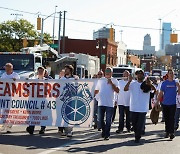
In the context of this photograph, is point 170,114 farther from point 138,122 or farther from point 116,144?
point 116,144

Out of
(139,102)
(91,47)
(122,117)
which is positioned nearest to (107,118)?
(139,102)

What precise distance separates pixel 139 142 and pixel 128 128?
1857mm

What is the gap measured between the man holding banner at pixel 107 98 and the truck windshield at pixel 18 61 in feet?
Answer: 33.2

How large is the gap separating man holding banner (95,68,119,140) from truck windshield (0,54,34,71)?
33.2ft

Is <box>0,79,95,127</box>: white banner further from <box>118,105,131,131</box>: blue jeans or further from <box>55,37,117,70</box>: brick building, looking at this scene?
<box>55,37,117,70</box>: brick building

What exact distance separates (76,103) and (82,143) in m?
1.22

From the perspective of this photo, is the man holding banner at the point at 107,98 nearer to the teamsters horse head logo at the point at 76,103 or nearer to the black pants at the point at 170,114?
the teamsters horse head logo at the point at 76,103

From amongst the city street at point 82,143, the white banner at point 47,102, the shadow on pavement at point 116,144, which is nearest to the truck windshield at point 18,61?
the city street at point 82,143

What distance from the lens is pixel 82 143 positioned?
9742mm

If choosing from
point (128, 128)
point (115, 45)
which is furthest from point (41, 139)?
point (115, 45)

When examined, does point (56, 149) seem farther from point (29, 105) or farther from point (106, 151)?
point (29, 105)

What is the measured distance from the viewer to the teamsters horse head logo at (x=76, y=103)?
10.5 m

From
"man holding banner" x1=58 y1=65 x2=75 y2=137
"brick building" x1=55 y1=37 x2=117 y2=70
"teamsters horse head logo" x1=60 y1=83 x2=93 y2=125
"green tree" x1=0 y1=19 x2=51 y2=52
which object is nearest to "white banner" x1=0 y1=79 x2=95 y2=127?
"teamsters horse head logo" x1=60 y1=83 x2=93 y2=125

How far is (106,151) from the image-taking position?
884 cm
